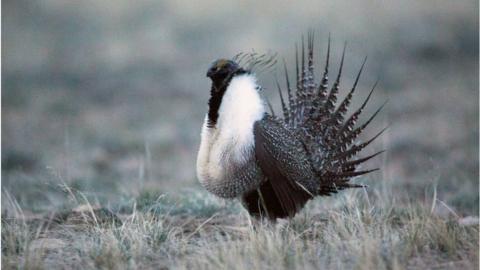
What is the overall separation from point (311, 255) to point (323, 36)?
15781 mm

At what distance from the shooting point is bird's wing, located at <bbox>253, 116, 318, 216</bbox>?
4.56 m

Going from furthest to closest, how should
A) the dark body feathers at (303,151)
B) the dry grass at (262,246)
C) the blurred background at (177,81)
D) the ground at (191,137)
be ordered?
the blurred background at (177,81) → the dark body feathers at (303,151) → the ground at (191,137) → the dry grass at (262,246)

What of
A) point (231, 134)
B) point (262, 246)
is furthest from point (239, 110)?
point (262, 246)

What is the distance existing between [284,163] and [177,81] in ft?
42.4

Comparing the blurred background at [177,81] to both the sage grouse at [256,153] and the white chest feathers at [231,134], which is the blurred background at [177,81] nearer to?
the sage grouse at [256,153]

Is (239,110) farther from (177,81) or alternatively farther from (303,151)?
(177,81)

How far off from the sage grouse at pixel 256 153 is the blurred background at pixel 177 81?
71.9 inches

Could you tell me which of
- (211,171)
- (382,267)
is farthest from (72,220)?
(382,267)

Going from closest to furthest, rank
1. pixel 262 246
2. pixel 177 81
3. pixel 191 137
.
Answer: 1. pixel 262 246
2. pixel 191 137
3. pixel 177 81

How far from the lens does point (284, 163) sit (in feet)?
15.4

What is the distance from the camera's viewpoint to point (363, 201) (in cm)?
563

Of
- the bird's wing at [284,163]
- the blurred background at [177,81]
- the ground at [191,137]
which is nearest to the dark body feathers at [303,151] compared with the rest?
the bird's wing at [284,163]

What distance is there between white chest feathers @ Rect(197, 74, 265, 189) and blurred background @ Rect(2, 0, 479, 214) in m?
2.03

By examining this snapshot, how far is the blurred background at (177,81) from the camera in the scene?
9.77 metres
